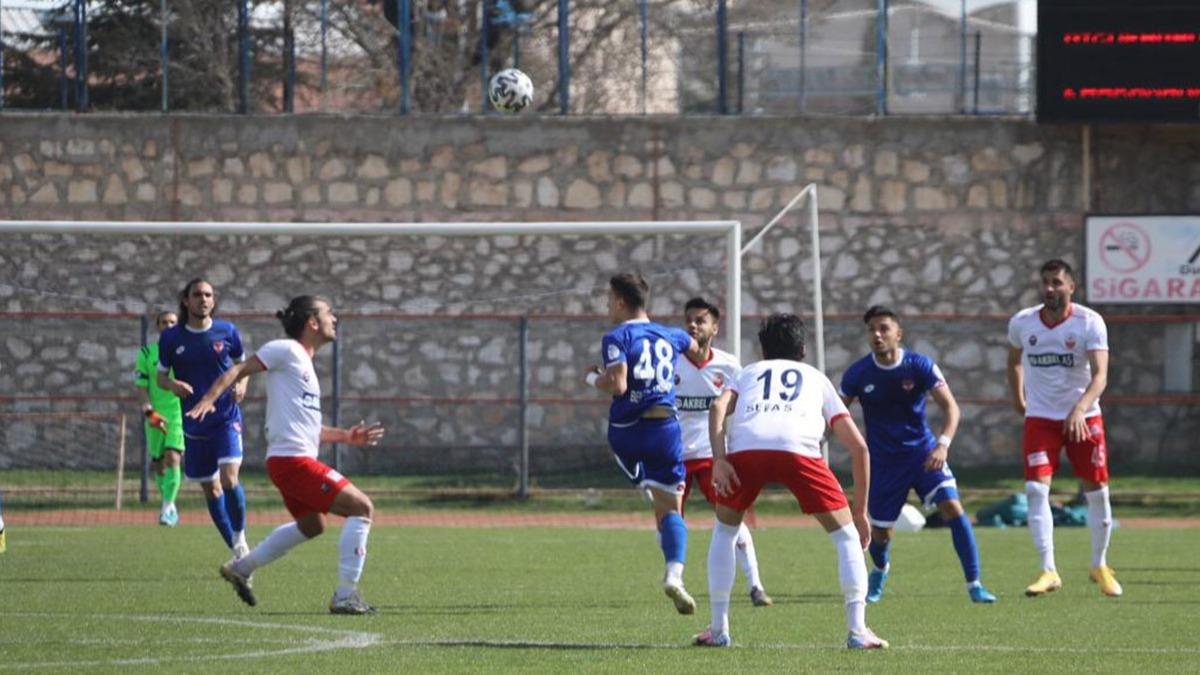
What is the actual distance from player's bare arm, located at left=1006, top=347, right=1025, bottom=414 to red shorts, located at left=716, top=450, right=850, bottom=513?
4.46 m

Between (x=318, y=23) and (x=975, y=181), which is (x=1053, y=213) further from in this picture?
(x=318, y=23)

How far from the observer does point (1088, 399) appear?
13031mm

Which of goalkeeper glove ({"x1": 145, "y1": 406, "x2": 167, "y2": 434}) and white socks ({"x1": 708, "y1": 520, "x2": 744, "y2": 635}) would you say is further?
goalkeeper glove ({"x1": 145, "y1": 406, "x2": 167, "y2": 434})

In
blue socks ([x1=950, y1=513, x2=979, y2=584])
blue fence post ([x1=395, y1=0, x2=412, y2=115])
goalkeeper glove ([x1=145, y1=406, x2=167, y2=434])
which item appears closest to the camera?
blue socks ([x1=950, y1=513, x2=979, y2=584])

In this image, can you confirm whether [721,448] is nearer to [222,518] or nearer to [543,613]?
[543,613]

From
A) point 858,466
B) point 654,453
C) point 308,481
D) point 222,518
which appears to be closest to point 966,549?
point 654,453

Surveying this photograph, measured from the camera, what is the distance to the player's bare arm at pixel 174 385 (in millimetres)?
14352

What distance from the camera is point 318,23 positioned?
87.0 feet

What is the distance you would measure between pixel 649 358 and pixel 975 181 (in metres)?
13.7

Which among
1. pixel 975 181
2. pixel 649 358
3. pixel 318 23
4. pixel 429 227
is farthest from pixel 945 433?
pixel 318 23

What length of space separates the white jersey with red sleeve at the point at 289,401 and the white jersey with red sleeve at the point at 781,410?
2.85m

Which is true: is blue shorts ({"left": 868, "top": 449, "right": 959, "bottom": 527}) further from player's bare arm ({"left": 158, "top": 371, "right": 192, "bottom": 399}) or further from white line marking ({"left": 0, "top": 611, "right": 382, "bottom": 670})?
player's bare arm ({"left": 158, "top": 371, "right": 192, "bottom": 399})

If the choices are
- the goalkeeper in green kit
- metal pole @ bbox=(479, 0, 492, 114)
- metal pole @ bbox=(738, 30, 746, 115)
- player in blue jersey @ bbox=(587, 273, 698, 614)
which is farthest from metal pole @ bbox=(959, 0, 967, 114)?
player in blue jersey @ bbox=(587, 273, 698, 614)

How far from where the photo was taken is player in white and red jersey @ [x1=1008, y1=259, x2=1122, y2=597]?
1322 centimetres
